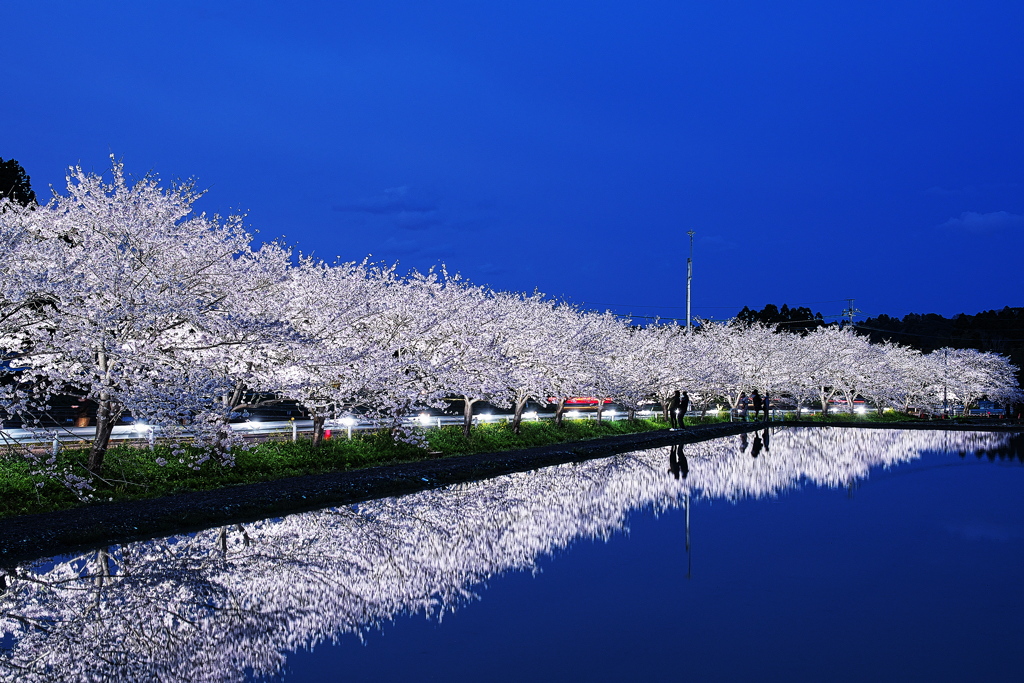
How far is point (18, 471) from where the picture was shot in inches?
A: 643

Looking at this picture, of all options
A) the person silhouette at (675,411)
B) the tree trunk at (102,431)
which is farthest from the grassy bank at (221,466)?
the person silhouette at (675,411)

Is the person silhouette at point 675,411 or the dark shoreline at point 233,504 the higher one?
the person silhouette at point 675,411

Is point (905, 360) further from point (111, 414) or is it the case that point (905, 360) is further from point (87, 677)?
point (87, 677)

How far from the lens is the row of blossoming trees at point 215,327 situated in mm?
16375

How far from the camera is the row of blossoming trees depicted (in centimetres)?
1638

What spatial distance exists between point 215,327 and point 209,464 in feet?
13.2

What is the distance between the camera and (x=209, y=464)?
20.5m

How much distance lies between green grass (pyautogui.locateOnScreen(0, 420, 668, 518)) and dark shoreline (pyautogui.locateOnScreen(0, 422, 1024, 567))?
0.71 metres

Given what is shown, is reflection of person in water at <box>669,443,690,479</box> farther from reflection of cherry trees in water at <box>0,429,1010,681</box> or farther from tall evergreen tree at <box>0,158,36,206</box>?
tall evergreen tree at <box>0,158,36,206</box>

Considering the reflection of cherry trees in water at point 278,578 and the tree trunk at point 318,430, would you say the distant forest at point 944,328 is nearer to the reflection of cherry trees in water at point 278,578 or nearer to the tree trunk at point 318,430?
the tree trunk at point 318,430

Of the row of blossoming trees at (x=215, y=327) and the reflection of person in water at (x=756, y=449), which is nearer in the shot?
the row of blossoming trees at (x=215, y=327)

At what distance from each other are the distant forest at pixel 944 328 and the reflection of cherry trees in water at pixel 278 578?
2881 inches

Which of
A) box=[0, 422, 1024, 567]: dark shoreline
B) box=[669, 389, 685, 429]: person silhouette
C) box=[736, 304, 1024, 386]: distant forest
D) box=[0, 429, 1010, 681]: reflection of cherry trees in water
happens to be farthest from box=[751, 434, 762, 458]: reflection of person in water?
box=[736, 304, 1024, 386]: distant forest

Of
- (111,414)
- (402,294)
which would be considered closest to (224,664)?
(111,414)
